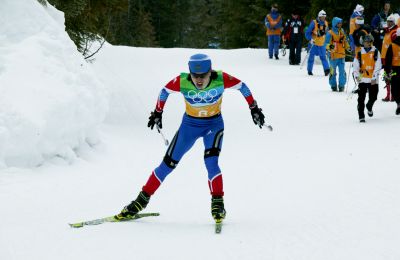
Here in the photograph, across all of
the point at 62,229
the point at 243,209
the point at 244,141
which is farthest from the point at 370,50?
the point at 62,229

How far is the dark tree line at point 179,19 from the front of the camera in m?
11.8

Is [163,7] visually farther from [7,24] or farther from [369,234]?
[369,234]

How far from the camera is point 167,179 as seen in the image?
8070 mm

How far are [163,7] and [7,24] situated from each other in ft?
131

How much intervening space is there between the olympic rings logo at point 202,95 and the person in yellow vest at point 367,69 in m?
5.97

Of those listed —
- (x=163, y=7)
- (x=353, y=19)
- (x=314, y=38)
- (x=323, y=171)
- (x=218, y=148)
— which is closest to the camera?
(x=218, y=148)

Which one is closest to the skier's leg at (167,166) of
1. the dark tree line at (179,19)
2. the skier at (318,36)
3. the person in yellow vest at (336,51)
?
the dark tree line at (179,19)

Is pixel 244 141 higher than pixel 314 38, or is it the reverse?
pixel 314 38

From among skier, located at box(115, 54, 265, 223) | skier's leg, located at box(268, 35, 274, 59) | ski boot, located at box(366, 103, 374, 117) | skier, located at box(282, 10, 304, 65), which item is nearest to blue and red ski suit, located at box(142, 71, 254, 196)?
skier, located at box(115, 54, 265, 223)

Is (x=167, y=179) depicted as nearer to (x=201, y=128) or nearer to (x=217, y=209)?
(x=201, y=128)

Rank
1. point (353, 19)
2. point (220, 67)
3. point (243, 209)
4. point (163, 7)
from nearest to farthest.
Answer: point (243, 209), point (353, 19), point (220, 67), point (163, 7)

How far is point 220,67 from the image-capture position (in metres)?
19.9

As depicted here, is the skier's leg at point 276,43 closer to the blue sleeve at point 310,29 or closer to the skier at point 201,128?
the blue sleeve at point 310,29

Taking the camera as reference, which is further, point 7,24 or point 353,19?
point 353,19
